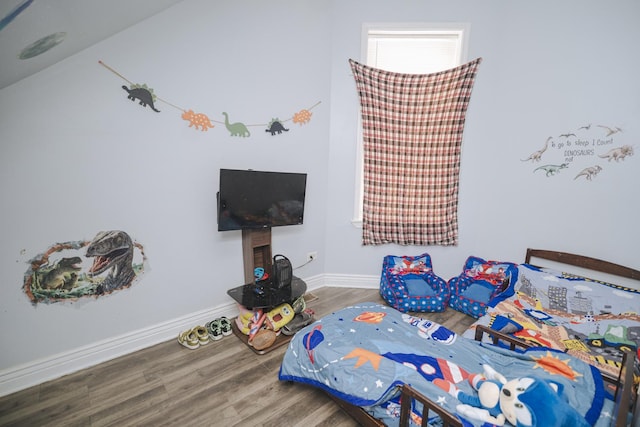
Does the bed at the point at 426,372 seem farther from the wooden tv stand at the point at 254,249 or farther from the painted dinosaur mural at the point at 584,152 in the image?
the painted dinosaur mural at the point at 584,152

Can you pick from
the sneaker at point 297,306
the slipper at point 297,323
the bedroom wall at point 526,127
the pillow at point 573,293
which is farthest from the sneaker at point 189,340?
the pillow at point 573,293

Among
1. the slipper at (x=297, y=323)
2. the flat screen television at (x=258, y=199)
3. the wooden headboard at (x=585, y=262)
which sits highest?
the flat screen television at (x=258, y=199)

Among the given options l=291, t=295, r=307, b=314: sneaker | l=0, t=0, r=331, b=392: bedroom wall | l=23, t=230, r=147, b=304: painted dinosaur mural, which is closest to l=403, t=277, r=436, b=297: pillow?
l=291, t=295, r=307, b=314: sneaker

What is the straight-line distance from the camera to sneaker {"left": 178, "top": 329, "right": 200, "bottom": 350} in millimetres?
2129

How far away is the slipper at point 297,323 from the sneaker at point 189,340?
0.68 meters

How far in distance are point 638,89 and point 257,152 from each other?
10.2ft

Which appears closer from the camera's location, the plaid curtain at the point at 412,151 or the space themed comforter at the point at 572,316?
the space themed comforter at the point at 572,316

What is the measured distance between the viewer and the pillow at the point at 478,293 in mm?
2592

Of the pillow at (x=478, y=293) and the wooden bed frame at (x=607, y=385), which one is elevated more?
the wooden bed frame at (x=607, y=385)

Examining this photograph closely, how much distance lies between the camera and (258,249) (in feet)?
8.40

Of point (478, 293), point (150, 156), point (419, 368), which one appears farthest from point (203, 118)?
point (478, 293)

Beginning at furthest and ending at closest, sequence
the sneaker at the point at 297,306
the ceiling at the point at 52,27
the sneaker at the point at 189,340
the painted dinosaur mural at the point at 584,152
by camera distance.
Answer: the sneaker at the point at 297,306 < the painted dinosaur mural at the point at 584,152 < the sneaker at the point at 189,340 < the ceiling at the point at 52,27

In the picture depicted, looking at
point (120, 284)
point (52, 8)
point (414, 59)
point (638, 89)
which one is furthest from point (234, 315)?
point (638, 89)

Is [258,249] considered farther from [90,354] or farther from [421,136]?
[421,136]
